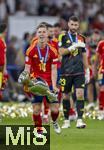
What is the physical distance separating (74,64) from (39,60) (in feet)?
7.08

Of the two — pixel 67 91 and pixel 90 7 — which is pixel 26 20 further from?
pixel 67 91

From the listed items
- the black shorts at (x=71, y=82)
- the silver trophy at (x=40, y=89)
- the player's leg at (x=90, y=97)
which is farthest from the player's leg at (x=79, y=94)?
the player's leg at (x=90, y=97)

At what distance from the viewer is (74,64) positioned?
2070 centimetres

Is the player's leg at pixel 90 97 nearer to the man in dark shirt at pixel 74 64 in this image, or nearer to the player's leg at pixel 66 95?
the player's leg at pixel 66 95

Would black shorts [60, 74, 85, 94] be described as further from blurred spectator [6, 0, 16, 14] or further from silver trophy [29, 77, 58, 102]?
blurred spectator [6, 0, 16, 14]

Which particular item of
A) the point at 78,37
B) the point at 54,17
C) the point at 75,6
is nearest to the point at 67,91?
the point at 78,37

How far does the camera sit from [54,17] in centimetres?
3575

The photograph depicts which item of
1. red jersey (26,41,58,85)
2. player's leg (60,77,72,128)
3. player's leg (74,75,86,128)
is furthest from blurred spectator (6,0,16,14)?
red jersey (26,41,58,85)

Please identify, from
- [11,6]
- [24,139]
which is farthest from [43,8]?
[24,139]

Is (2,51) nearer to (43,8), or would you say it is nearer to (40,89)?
(40,89)

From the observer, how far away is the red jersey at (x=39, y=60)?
18.6 m

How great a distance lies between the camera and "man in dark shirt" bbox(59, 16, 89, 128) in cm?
2056

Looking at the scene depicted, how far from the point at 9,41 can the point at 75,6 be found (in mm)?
5800

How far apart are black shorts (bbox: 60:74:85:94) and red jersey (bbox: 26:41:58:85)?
1.87 meters
